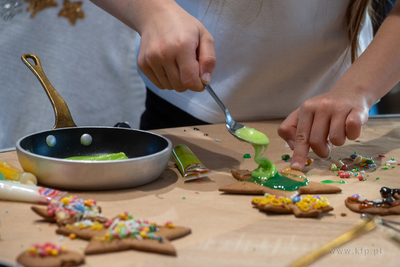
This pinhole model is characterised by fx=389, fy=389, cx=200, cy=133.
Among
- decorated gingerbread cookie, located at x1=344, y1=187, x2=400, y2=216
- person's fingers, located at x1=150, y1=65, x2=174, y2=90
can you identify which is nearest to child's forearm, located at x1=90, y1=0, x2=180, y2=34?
person's fingers, located at x1=150, y1=65, x2=174, y2=90

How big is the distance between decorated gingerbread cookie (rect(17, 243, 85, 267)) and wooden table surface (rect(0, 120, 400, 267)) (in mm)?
18

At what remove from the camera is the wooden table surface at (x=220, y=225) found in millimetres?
477

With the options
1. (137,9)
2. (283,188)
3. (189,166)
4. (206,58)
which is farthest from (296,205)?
(137,9)

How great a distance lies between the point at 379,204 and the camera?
0.63 m

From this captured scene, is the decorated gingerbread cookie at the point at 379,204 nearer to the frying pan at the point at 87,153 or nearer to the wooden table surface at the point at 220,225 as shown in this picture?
the wooden table surface at the point at 220,225

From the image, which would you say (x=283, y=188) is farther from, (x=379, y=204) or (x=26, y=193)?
(x=26, y=193)

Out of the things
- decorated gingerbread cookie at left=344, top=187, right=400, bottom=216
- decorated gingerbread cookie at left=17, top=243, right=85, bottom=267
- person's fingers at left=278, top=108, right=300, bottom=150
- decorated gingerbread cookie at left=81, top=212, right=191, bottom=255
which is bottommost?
decorated gingerbread cookie at left=17, top=243, right=85, bottom=267

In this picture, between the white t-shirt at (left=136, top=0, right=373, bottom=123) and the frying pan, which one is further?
the white t-shirt at (left=136, top=0, right=373, bottom=123)

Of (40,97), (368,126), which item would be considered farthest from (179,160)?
(40,97)

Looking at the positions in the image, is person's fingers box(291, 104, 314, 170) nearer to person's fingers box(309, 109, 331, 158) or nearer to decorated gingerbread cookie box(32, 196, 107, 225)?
person's fingers box(309, 109, 331, 158)

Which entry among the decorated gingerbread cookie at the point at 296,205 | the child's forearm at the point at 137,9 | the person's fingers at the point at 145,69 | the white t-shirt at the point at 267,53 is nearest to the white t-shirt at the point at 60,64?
the white t-shirt at the point at 267,53

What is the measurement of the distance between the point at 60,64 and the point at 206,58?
4.89ft

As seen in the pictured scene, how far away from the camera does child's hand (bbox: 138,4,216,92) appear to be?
2.53 feet

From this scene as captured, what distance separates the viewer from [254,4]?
109cm
